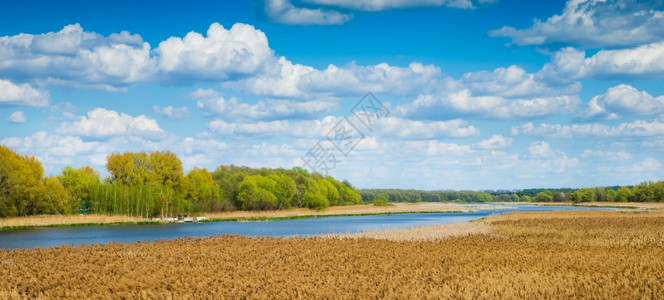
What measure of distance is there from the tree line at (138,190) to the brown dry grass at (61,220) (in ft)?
6.10

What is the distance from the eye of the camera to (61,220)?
5712cm

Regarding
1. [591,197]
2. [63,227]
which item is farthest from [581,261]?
[591,197]

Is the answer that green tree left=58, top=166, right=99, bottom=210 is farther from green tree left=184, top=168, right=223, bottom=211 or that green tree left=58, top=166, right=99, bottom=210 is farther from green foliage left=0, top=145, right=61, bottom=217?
green tree left=184, top=168, right=223, bottom=211

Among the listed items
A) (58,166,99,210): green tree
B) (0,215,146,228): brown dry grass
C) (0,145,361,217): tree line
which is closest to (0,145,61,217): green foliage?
(0,145,361,217): tree line

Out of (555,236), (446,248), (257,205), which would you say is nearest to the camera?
(446,248)

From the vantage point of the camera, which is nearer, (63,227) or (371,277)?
(371,277)

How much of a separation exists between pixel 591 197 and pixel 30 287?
158977 mm

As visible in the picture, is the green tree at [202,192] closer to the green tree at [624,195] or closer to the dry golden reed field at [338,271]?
the dry golden reed field at [338,271]

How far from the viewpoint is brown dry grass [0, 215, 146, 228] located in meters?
52.2

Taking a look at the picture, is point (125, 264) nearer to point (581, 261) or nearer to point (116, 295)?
point (116, 295)

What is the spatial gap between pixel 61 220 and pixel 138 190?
1434 cm

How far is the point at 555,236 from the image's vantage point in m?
33.4

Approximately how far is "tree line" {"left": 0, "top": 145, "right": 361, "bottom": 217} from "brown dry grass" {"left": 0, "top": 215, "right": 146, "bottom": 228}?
186 cm

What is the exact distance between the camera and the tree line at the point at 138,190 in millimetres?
56781
